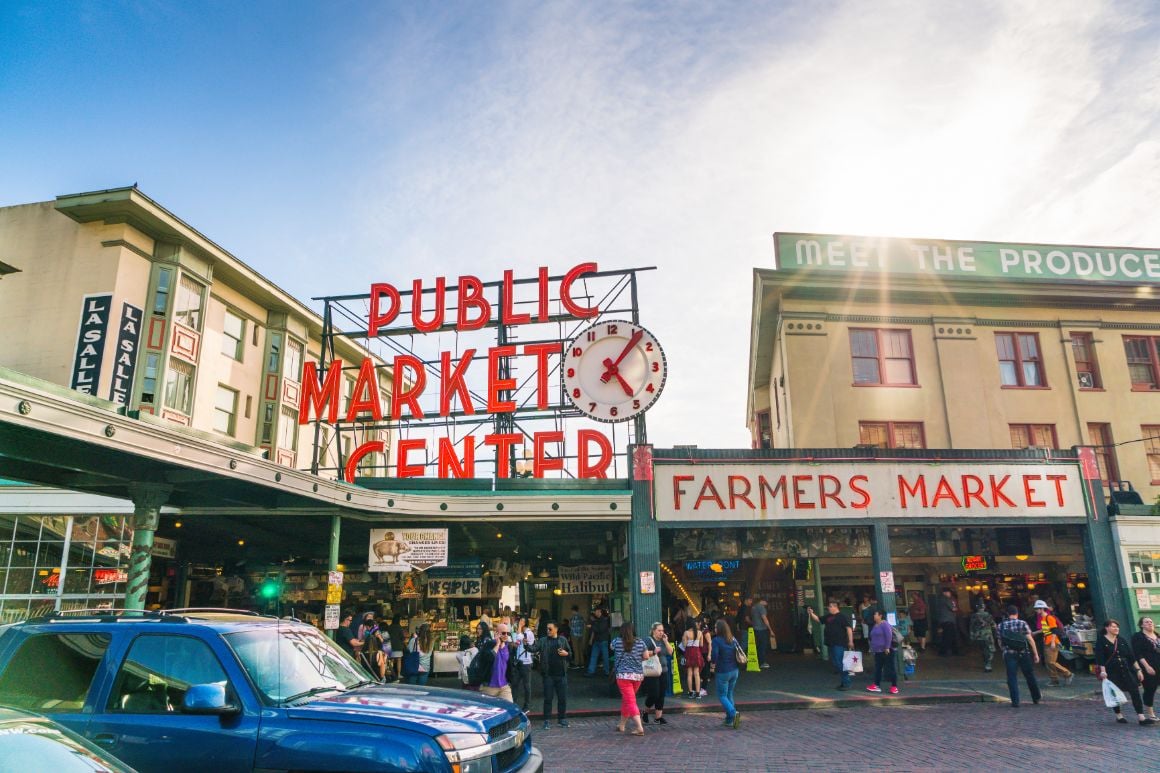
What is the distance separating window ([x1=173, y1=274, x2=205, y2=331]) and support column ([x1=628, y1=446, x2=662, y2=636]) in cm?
2003

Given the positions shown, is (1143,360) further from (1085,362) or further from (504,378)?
(504,378)

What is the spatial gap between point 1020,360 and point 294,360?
3072 centimetres

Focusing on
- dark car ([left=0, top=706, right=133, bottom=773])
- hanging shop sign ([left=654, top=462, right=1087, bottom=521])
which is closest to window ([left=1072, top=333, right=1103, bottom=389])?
hanging shop sign ([left=654, top=462, right=1087, bottom=521])

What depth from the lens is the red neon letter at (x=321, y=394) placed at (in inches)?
1011

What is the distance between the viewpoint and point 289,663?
6.28 metres

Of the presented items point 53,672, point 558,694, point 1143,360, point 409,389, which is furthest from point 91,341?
point 1143,360

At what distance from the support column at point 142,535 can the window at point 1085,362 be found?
89.6 ft

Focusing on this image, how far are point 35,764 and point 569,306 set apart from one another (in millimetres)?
22769

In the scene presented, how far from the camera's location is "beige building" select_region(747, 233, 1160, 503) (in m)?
24.8

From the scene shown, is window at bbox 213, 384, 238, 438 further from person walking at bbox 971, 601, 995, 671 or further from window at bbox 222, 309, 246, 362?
person walking at bbox 971, 601, 995, 671

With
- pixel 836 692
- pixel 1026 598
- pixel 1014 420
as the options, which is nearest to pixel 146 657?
pixel 836 692

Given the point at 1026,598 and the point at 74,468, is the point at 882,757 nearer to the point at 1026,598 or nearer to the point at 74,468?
the point at 74,468

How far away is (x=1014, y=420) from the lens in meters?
25.2

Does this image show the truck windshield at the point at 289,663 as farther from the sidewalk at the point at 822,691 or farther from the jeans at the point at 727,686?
the sidewalk at the point at 822,691
